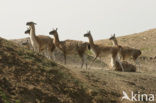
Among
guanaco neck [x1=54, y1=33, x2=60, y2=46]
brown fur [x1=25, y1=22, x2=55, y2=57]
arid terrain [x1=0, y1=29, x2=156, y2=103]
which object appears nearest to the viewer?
arid terrain [x1=0, y1=29, x2=156, y2=103]

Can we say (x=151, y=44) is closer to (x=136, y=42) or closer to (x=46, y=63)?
(x=136, y=42)

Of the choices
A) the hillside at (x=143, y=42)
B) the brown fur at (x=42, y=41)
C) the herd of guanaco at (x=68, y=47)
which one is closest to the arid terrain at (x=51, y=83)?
the herd of guanaco at (x=68, y=47)

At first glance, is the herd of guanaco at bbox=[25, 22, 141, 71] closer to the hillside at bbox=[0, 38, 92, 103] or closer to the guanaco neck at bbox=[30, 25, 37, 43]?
the guanaco neck at bbox=[30, 25, 37, 43]

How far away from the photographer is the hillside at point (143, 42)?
40406 millimetres

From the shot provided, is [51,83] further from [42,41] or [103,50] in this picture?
[103,50]

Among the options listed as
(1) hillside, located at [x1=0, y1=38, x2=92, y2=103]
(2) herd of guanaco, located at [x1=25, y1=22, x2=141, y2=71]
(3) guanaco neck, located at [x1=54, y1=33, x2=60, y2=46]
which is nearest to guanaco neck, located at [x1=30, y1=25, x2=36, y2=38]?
(2) herd of guanaco, located at [x1=25, y1=22, x2=141, y2=71]

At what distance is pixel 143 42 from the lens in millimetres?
43531

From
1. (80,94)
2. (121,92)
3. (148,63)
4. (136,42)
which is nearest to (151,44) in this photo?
(136,42)

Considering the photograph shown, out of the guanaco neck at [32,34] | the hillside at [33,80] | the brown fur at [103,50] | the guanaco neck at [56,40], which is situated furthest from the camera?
the brown fur at [103,50]

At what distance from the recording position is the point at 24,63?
1625 cm

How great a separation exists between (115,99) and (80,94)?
7.01ft

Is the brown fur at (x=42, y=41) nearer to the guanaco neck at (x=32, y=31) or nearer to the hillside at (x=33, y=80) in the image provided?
the guanaco neck at (x=32, y=31)

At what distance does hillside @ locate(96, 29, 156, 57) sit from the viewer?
40406 mm

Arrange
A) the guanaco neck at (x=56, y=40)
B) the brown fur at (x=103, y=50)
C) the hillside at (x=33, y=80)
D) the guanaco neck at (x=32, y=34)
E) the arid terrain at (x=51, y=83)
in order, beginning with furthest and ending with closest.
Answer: the brown fur at (x=103, y=50), the guanaco neck at (x=56, y=40), the guanaco neck at (x=32, y=34), the arid terrain at (x=51, y=83), the hillside at (x=33, y=80)
